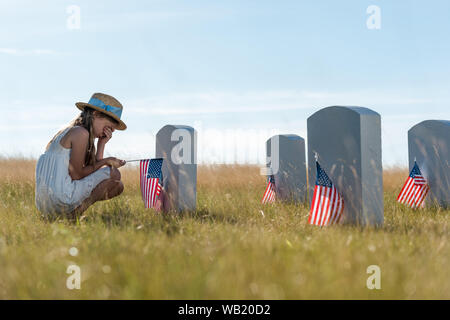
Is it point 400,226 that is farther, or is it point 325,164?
point 325,164

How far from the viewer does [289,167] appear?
8.48m

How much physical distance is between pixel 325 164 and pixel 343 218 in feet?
2.53

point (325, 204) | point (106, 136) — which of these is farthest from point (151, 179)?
point (325, 204)

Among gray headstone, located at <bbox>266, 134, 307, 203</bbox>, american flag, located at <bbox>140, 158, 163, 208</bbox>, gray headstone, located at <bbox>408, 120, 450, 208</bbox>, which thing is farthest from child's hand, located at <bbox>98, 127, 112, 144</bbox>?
gray headstone, located at <bbox>408, 120, 450, 208</bbox>

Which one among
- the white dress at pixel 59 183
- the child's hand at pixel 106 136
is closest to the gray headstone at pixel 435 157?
the child's hand at pixel 106 136

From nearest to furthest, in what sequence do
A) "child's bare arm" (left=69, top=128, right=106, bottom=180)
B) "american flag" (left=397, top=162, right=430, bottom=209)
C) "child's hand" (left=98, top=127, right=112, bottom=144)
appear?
"child's bare arm" (left=69, top=128, right=106, bottom=180), "child's hand" (left=98, top=127, right=112, bottom=144), "american flag" (left=397, top=162, right=430, bottom=209)

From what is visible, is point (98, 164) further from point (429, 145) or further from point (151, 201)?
point (429, 145)

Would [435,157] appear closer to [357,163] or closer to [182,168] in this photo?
[357,163]

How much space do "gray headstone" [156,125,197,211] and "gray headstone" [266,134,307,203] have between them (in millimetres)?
2074

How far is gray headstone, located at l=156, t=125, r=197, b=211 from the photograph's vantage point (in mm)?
6879

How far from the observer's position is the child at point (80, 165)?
5.44m

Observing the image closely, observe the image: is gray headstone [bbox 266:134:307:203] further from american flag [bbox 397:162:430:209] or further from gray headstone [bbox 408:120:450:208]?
gray headstone [bbox 408:120:450:208]
